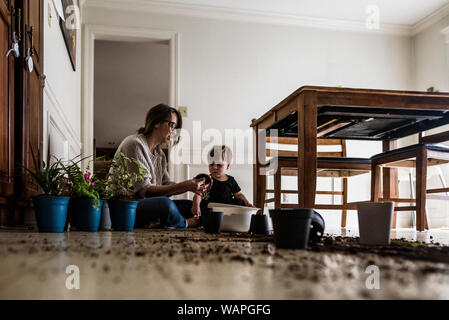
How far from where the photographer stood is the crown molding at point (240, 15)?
4.44m

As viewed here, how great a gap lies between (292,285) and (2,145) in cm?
130

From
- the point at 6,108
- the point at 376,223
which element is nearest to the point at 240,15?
the point at 6,108

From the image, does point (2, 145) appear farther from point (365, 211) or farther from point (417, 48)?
point (417, 48)

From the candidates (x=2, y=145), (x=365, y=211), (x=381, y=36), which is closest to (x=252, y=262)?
(x=365, y=211)

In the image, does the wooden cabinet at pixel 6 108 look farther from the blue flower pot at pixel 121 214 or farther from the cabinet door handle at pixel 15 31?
the blue flower pot at pixel 121 214

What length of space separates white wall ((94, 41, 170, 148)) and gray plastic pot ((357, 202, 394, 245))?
178 inches

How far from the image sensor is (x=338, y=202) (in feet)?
15.3

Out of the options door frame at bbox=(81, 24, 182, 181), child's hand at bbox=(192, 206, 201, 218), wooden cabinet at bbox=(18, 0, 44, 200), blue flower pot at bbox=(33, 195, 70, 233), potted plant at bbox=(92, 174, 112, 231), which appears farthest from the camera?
door frame at bbox=(81, 24, 182, 181)

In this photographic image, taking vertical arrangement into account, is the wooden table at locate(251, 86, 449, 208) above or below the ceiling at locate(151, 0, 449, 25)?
below

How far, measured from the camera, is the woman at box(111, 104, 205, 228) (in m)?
2.08

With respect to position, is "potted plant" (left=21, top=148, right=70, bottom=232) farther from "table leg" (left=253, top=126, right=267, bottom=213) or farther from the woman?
"table leg" (left=253, top=126, right=267, bottom=213)

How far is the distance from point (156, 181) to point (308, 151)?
0.90 m
